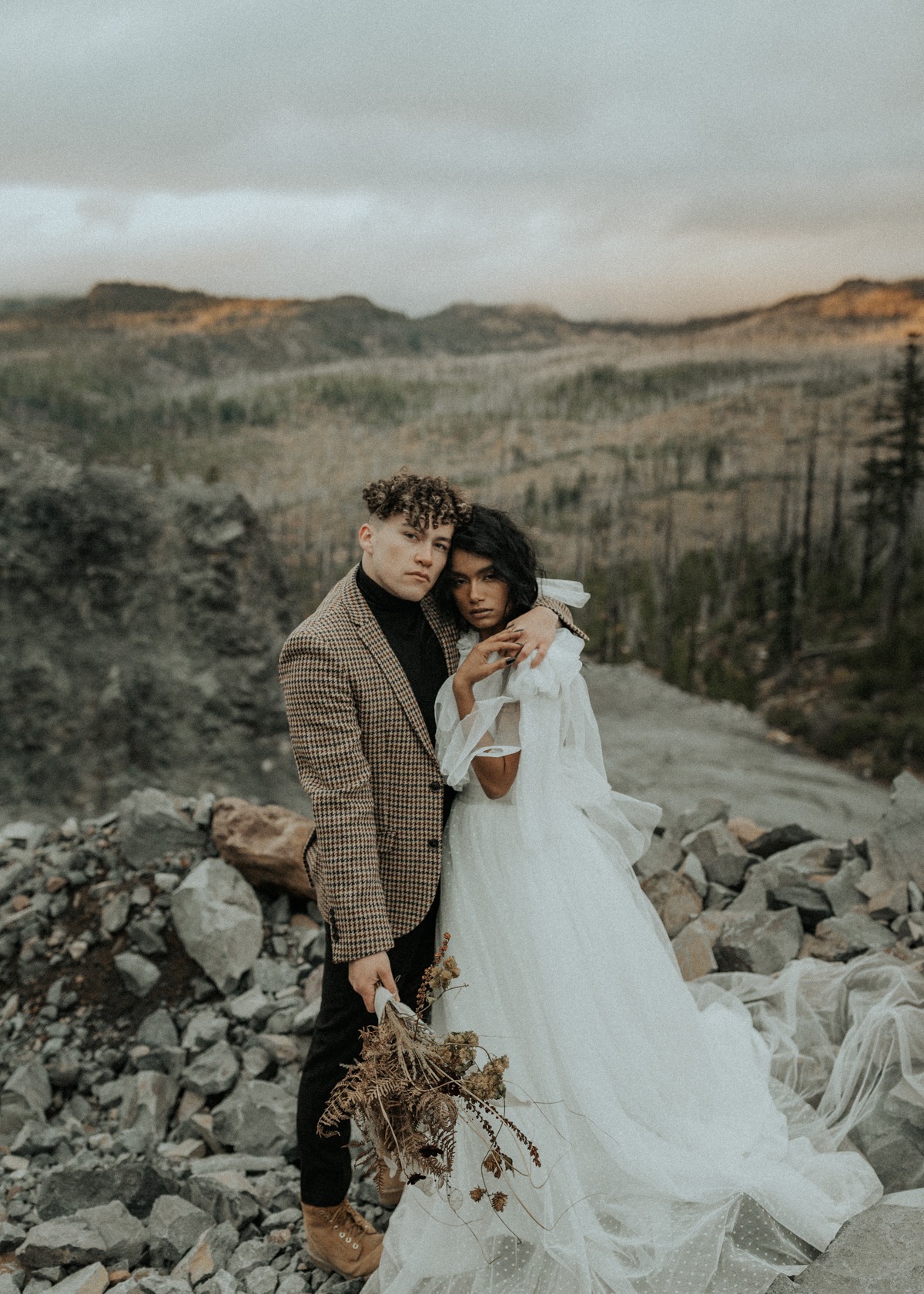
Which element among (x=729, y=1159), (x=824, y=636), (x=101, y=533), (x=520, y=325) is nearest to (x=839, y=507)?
(x=824, y=636)

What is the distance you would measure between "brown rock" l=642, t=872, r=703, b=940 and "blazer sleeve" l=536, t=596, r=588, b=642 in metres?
1.85

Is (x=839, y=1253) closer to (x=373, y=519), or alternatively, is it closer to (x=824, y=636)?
(x=373, y=519)

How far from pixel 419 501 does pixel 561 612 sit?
55 centimetres

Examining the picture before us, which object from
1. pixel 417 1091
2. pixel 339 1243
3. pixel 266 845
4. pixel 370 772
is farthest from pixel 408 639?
pixel 266 845

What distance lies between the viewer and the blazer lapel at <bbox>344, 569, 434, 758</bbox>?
87.0 inches

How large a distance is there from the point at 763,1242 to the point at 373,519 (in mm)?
2039

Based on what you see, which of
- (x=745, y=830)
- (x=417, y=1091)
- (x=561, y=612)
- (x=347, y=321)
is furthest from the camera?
(x=347, y=321)

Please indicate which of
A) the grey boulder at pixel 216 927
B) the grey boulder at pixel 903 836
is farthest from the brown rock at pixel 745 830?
the grey boulder at pixel 216 927

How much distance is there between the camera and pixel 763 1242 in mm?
2168

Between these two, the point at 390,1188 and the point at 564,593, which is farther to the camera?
the point at 390,1188

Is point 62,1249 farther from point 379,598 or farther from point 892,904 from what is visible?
point 892,904

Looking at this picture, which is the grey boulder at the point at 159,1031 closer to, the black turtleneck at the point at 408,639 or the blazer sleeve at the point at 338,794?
the blazer sleeve at the point at 338,794

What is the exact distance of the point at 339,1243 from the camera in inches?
95.4

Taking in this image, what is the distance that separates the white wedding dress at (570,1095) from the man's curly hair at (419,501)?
0.41 meters
